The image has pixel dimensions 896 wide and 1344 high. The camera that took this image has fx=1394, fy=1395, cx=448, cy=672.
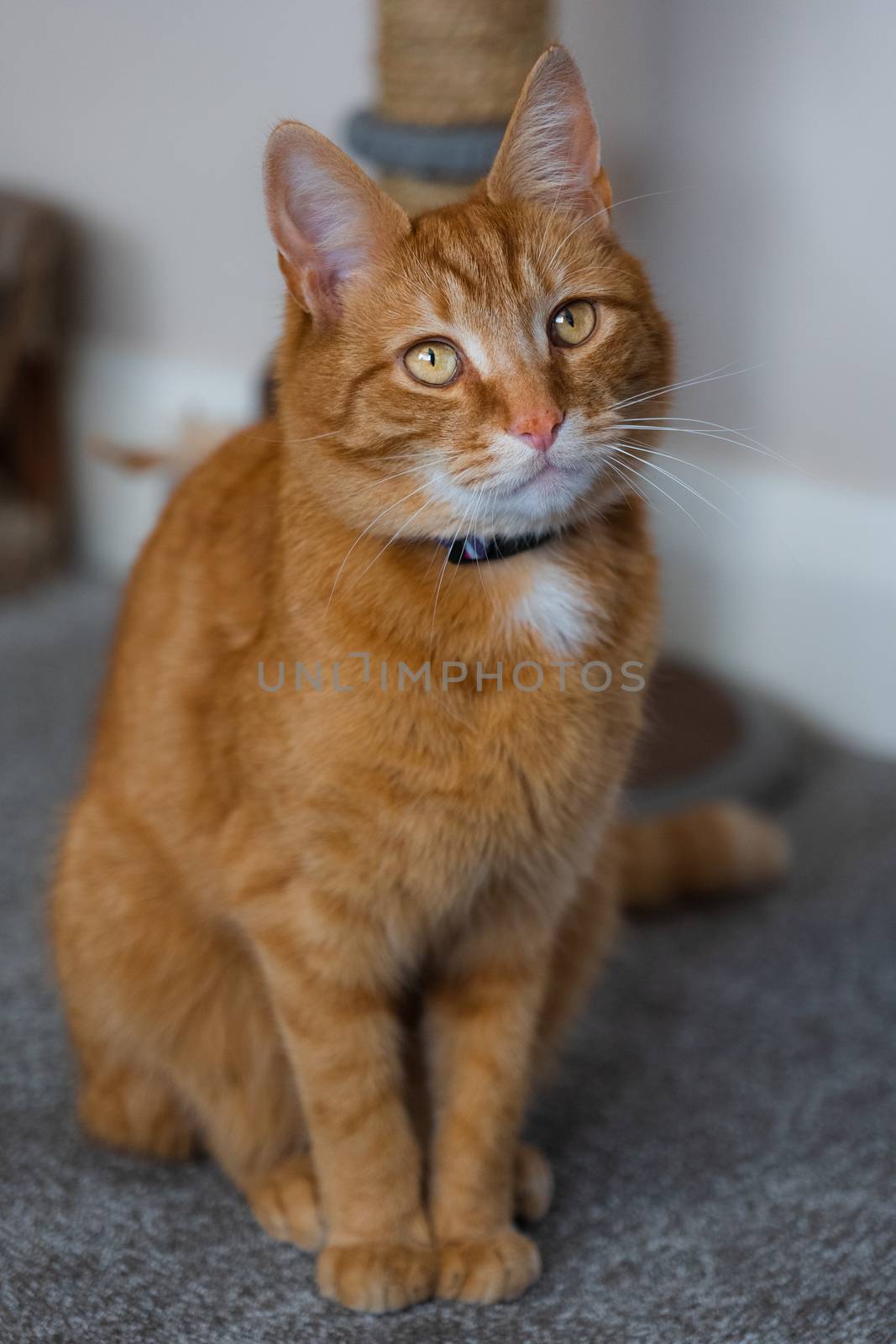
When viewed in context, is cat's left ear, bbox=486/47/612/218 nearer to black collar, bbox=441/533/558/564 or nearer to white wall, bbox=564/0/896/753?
black collar, bbox=441/533/558/564

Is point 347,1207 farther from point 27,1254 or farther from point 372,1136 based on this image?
point 27,1254

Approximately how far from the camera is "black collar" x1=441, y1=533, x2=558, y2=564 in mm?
1069

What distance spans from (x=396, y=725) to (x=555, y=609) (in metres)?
0.15

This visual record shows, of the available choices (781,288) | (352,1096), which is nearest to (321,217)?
(352,1096)

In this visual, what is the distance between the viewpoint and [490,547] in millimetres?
1079

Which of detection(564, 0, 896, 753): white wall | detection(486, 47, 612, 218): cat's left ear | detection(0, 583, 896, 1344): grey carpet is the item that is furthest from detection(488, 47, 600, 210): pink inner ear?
detection(564, 0, 896, 753): white wall

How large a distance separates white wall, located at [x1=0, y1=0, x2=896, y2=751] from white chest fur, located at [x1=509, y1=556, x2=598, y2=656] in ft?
2.95

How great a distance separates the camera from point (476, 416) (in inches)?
39.3

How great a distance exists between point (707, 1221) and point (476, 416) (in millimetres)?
762

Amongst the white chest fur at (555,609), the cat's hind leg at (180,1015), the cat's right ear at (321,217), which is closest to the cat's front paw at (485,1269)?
the cat's hind leg at (180,1015)

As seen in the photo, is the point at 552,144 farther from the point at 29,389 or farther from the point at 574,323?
the point at 29,389

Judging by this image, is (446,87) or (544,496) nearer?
(544,496)

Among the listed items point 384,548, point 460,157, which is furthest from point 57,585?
point 384,548

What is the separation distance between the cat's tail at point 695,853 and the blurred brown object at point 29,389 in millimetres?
1595
